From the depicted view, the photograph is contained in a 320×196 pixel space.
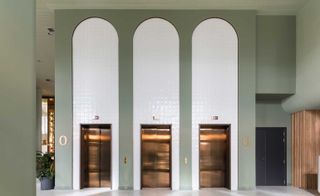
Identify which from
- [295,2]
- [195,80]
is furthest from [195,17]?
[295,2]

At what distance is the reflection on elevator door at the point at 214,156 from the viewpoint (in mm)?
11086

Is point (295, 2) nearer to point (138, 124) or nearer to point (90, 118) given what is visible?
point (138, 124)

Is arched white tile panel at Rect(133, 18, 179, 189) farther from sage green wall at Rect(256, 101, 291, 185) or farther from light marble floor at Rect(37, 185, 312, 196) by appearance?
sage green wall at Rect(256, 101, 291, 185)

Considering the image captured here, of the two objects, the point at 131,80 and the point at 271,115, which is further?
the point at 271,115

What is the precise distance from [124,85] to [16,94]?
955cm

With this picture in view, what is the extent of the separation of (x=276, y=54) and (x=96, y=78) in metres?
6.41

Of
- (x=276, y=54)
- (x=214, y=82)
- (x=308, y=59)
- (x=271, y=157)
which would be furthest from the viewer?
(x=271, y=157)

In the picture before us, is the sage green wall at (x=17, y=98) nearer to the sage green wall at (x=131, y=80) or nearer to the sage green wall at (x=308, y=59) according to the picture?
the sage green wall at (x=131, y=80)

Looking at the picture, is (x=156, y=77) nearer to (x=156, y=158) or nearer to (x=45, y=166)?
(x=156, y=158)

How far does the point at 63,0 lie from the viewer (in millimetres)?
10273

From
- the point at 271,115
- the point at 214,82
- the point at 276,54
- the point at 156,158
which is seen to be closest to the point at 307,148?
the point at 271,115

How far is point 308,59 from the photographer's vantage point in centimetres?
1021

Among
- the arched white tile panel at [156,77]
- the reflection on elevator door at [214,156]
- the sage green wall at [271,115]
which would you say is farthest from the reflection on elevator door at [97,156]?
the sage green wall at [271,115]

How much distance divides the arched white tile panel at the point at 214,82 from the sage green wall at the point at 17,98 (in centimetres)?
958
